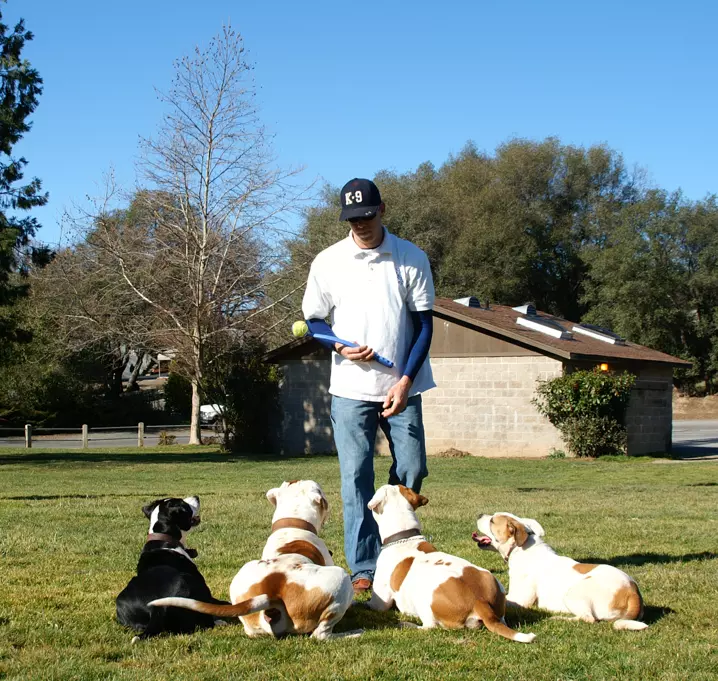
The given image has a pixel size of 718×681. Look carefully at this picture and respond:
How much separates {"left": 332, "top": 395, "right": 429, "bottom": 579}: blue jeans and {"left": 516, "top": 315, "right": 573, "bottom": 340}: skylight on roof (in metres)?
21.3

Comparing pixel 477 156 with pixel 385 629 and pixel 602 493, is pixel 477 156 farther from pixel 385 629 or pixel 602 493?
pixel 385 629

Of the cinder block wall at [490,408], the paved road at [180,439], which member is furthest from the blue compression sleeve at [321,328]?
the paved road at [180,439]

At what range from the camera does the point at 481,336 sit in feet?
83.7

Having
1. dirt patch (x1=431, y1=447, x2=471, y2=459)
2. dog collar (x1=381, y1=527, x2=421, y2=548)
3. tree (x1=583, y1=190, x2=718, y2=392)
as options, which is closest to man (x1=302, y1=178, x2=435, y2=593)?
dog collar (x1=381, y1=527, x2=421, y2=548)

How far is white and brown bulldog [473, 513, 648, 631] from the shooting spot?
15.0 ft

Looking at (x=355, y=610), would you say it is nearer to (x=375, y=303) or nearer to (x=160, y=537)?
(x=160, y=537)

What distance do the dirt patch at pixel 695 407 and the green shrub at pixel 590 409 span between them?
85.0 feet

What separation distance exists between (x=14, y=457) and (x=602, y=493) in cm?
1828

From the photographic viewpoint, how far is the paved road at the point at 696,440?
26297 mm

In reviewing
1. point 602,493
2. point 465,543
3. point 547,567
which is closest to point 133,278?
point 602,493

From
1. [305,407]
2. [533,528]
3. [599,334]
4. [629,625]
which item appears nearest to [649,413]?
[599,334]

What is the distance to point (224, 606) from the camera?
3982mm

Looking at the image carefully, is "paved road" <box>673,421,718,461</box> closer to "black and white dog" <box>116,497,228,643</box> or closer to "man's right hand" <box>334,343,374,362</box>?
"man's right hand" <box>334,343,374,362</box>

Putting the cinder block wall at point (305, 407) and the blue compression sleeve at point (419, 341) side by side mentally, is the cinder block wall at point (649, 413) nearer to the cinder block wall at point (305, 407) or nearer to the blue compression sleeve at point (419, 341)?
the cinder block wall at point (305, 407)
